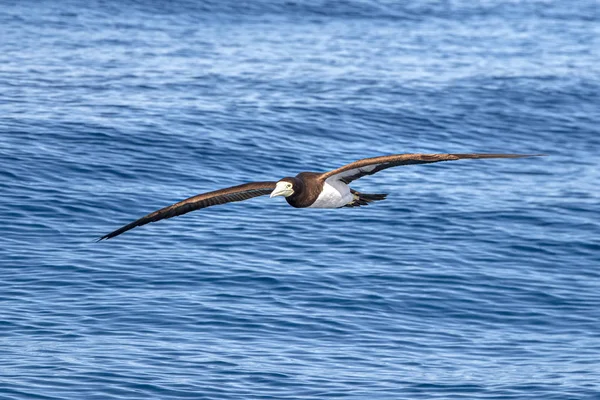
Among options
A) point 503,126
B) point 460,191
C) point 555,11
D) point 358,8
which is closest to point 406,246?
point 460,191

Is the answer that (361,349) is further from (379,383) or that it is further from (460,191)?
(460,191)

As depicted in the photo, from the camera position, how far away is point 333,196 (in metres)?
16.4

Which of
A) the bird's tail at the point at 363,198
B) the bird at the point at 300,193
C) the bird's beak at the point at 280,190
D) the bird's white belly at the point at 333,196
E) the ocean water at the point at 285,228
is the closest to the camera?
the bird's beak at the point at 280,190

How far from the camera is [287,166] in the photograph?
31922 millimetres

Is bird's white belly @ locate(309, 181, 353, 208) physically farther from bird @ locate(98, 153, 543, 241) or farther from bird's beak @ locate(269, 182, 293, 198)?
bird's beak @ locate(269, 182, 293, 198)

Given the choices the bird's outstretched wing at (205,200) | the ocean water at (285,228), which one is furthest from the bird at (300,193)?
the ocean water at (285,228)

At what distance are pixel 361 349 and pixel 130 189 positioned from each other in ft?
33.7

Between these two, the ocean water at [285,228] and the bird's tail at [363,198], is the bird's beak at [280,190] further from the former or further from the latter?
the ocean water at [285,228]

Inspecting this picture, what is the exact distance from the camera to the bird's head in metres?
15.5

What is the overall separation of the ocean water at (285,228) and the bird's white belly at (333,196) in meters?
4.14

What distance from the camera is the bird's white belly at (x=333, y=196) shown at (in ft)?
53.3

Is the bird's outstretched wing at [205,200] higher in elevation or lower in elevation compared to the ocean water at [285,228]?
higher

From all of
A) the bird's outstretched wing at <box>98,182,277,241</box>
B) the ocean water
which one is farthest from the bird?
the ocean water

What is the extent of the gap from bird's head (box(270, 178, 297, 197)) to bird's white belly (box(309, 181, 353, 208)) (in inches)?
21.6
